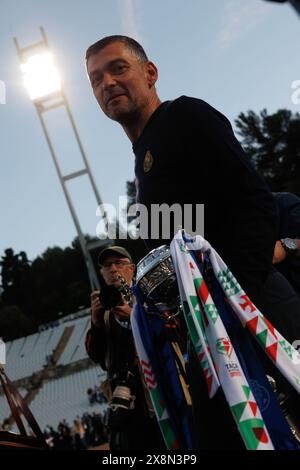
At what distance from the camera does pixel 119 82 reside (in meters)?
1.55

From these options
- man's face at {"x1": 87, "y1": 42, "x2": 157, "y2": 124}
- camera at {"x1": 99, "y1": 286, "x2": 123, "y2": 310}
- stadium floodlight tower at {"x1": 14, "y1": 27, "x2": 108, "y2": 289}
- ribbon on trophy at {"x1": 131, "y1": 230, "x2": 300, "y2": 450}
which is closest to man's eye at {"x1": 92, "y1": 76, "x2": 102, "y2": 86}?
man's face at {"x1": 87, "y1": 42, "x2": 157, "y2": 124}

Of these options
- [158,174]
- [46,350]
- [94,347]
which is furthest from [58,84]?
[46,350]

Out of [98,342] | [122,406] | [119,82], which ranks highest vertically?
[119,82]

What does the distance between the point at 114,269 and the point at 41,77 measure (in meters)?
17.2

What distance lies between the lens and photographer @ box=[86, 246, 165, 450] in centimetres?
319

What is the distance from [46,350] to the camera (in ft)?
146

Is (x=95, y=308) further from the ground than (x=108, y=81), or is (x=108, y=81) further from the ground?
(x=108, y=81)

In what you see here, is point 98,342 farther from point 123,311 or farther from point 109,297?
point 109,297

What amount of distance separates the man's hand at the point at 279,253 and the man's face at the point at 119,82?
1.90ft

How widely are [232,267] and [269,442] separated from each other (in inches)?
16.5

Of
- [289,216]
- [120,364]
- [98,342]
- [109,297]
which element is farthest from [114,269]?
[289,216]

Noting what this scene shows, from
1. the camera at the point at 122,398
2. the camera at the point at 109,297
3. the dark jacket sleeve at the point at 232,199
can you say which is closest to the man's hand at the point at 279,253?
the dark jacket sleeve at the point at 232,199

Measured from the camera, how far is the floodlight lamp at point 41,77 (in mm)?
19281
